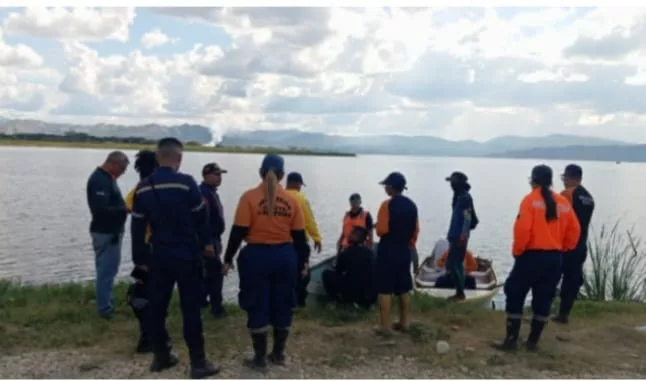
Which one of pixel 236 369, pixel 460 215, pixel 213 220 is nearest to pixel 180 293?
pixel 236 369

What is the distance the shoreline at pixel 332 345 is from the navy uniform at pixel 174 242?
1.53ft

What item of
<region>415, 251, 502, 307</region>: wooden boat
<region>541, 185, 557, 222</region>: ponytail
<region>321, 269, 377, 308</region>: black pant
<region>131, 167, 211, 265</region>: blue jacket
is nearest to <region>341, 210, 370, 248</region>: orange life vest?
<region>321, 269, 377, 308</region>: black pant

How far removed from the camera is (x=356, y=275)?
332 inches

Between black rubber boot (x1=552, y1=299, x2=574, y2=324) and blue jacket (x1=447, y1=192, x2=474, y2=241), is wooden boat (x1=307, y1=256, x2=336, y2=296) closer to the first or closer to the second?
Answer: blue jacket (x1=447, y1=192, x2=474, y2=241)

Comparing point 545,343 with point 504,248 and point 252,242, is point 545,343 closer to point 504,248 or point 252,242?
point 252,242

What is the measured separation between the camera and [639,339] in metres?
7.68

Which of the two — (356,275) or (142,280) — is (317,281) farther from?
(142,280)

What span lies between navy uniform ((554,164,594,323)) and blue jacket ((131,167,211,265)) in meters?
4.73

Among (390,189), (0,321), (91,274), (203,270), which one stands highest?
(390,189)

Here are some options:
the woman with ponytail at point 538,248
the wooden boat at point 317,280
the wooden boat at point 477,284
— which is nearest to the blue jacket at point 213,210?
the wooden boat at point 317,280

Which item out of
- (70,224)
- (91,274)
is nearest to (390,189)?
(91,274)

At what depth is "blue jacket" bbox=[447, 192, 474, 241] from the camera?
9.08 m

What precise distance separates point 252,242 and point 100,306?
2.76m

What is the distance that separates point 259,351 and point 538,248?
3076 millimetres
